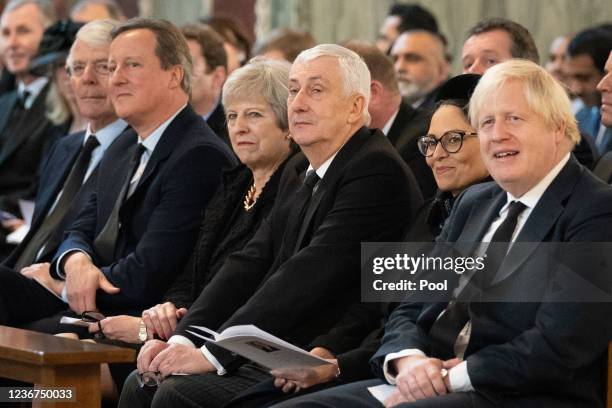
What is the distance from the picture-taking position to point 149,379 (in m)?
4.34

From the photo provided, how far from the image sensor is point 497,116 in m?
3.64

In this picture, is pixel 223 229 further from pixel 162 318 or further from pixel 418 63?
pixel 418 63

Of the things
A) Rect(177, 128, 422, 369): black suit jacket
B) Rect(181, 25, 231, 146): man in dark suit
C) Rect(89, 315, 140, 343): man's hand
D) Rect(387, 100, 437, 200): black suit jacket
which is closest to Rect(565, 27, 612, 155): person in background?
Rect(387, 100, 437, 200): black suit jacket

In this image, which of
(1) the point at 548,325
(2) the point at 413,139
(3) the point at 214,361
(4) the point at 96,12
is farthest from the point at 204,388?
(4) the point at 96,12

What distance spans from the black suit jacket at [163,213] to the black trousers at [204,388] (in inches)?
28.9

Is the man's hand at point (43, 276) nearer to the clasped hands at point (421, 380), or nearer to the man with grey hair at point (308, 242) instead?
the man with grey hair at point (308, 242)

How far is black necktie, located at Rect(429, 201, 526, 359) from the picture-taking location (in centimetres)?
358

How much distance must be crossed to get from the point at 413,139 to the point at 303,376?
1633 millimetres

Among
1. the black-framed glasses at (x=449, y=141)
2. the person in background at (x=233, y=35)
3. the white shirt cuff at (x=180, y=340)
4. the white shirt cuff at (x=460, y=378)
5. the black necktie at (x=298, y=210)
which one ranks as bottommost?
the white shirt cuff at (x=460, y=378)

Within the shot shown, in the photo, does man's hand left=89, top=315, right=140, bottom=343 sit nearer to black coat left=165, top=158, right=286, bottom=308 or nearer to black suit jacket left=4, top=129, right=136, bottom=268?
black coat left=165, top=158, right=286, bottom=308

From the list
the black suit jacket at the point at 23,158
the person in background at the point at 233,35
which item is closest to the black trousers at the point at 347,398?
the person in background at the point at 233,35

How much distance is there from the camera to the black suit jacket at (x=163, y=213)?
4949 millimetres

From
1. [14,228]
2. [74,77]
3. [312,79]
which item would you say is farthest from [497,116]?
[14,228]

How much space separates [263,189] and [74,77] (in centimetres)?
161
